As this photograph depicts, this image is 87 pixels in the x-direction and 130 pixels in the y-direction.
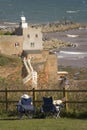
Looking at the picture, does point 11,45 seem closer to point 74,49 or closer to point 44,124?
point 74,49

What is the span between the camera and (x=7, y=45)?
174 feet

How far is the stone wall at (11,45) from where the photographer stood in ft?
172

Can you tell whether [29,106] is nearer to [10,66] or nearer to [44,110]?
[44,110]

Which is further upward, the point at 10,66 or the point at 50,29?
the point at 50,29

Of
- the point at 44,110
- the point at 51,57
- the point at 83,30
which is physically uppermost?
the point at 83,30

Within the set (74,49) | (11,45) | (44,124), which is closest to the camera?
(44,124)

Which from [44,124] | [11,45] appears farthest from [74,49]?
[44,124]

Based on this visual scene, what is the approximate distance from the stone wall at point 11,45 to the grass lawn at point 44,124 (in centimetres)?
3502

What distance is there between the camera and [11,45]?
5303cm

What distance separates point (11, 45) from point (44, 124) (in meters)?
37.3

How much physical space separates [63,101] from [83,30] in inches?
4138

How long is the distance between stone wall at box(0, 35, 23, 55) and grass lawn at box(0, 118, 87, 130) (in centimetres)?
3502

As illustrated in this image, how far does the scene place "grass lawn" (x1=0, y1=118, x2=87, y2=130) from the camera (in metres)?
15.4

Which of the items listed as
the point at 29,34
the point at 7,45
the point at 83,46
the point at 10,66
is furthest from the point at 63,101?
the point at 83,46
